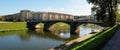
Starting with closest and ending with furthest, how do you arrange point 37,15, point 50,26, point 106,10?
1. point 106,10
2. point 50,26
3. point 37,15

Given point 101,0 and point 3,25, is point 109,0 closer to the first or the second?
point 101,0

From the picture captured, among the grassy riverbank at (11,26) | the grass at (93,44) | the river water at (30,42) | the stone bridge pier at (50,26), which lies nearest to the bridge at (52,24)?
the stone bridge pier at (50,26)

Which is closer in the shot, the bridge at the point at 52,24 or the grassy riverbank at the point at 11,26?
the bridge at the point at 52,24

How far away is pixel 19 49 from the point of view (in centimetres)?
3453

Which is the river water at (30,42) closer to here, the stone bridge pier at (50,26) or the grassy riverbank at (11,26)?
the stone bridge pier at (50,26)

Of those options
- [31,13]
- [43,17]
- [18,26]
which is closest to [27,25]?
[18,26]

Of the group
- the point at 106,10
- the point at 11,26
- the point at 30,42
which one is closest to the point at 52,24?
the point at 11,26

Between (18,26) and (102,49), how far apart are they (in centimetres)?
8508

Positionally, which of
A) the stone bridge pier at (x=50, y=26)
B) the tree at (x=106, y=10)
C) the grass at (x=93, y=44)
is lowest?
the stone bridge pier at (x=50, y=26)

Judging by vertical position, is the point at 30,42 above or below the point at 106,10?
below

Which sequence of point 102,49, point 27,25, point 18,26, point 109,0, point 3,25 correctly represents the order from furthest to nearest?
point 27,25, point 18,26, point 3,25, point 109,0, point 102,49

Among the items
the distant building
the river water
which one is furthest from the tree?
the distant building

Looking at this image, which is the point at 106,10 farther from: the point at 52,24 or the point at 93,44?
the point at 52,24

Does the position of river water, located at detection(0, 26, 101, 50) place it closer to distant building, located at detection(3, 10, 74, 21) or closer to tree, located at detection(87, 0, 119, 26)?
tree, located at detection(87, 0, 119, 26)
